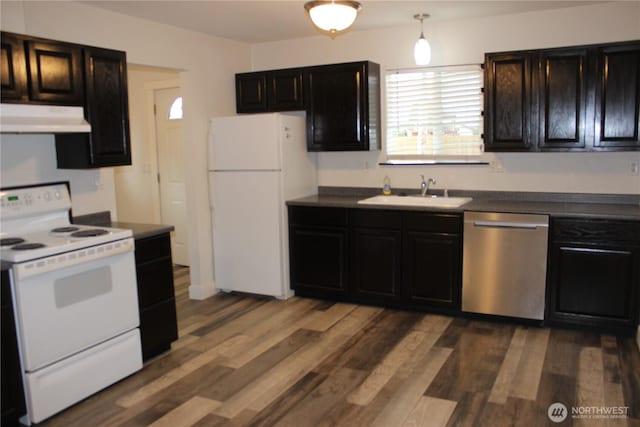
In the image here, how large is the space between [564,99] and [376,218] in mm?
1701

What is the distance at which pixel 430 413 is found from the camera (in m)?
2.79

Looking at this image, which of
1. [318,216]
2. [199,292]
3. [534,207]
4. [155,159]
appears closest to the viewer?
[534,207]

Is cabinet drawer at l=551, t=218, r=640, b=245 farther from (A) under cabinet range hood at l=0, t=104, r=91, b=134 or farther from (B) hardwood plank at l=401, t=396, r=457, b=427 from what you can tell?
(A) under cabinet range hood at l=0, t=104, r=91, b=134

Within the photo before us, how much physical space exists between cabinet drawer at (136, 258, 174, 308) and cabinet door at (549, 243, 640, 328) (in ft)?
9.09

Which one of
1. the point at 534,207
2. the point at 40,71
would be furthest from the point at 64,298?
the point at 534,207

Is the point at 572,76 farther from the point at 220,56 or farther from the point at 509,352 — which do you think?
the point at 220,56

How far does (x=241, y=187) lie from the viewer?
481 cm

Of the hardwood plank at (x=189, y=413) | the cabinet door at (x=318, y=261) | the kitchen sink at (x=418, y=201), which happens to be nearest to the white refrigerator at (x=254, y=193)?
the cabinet door at (x=318, y=261)

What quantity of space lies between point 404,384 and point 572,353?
124cm

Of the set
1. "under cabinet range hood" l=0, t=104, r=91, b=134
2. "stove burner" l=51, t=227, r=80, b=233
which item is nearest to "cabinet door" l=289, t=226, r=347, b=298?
"stove burner" l=51, t=227, r=80, b=233

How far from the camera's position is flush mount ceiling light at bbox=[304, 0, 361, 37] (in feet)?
9.60

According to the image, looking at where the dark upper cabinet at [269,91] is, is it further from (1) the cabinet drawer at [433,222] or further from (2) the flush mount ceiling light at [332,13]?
(2) the flush mount ceiling light at [332,13]

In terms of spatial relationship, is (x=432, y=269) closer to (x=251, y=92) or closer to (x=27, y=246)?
(x=251, y=92)

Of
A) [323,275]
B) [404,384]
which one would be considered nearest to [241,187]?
[323,275]
